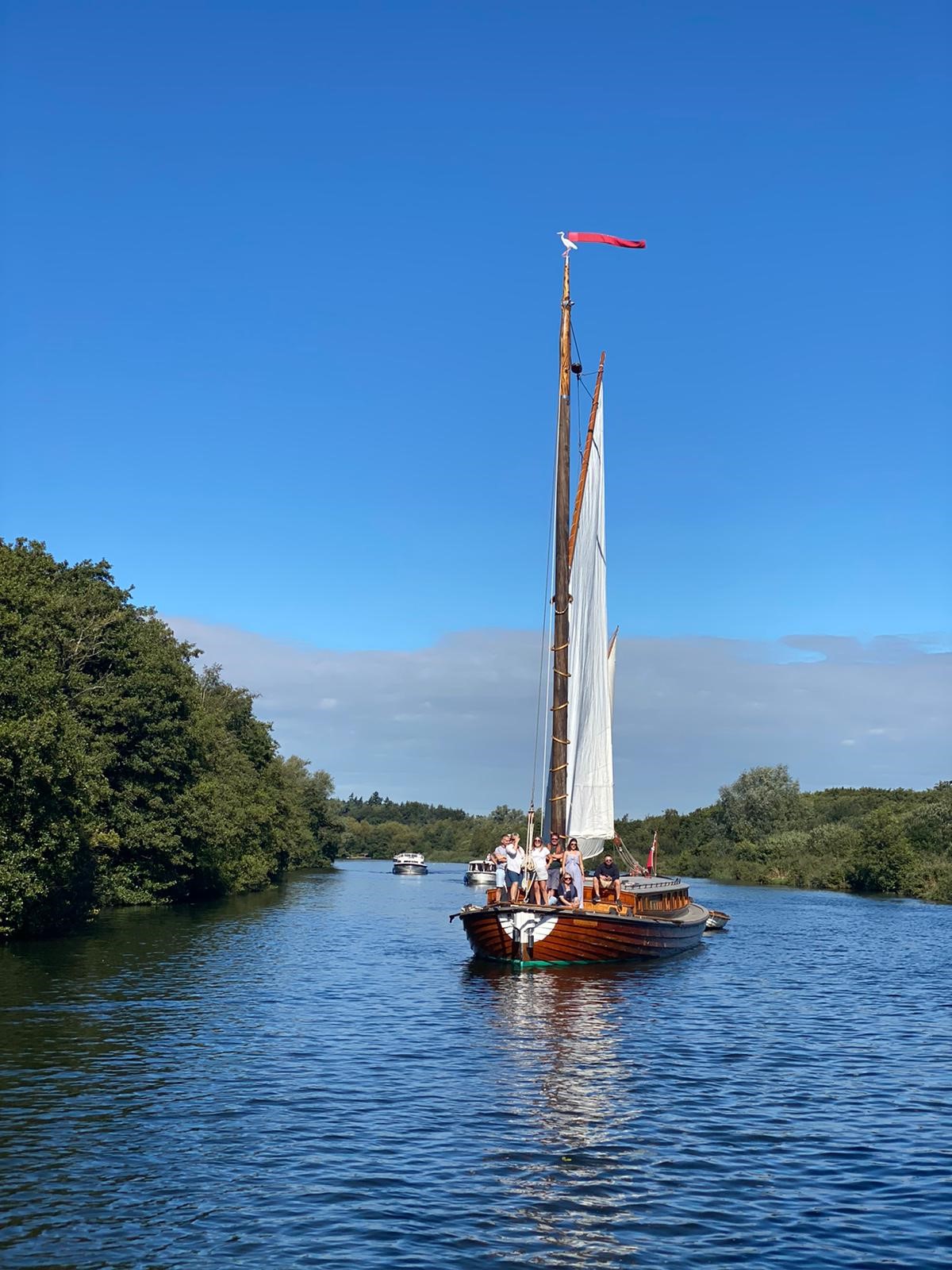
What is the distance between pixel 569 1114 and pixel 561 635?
2106 cm

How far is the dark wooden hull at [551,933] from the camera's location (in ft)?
114

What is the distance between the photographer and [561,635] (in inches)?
1528

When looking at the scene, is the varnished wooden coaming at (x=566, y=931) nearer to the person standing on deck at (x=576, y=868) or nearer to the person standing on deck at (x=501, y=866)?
the person standing on deck at (x=501, y=866)

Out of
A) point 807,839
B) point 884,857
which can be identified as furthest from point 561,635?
point 807,839

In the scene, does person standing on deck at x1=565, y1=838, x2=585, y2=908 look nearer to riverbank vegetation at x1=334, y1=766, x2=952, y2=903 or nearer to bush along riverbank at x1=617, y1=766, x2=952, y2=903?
riverbank vegetation at x1=334, y1=766, x2=952, y2=903

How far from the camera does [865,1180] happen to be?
1628 centimetres

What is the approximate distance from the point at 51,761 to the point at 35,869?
12.8ft

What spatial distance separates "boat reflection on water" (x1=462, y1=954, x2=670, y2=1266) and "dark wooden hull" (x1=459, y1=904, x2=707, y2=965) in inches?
42.3

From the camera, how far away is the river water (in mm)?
13453

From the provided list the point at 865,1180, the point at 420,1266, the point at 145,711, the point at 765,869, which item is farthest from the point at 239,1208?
the point at 765,869

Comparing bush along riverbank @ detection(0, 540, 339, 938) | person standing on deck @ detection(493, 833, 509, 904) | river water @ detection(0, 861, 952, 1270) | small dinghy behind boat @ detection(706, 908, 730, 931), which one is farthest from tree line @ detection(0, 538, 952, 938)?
small dinghy behind boat @ detection(706, 908, 730, 931)

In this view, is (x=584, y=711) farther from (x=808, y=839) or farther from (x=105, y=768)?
(x=808, y=839)

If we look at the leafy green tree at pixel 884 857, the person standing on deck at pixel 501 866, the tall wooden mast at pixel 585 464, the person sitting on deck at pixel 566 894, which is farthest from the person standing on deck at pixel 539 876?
the leafy green tree at pixel 884 857

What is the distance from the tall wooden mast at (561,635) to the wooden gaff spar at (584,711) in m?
0.03
